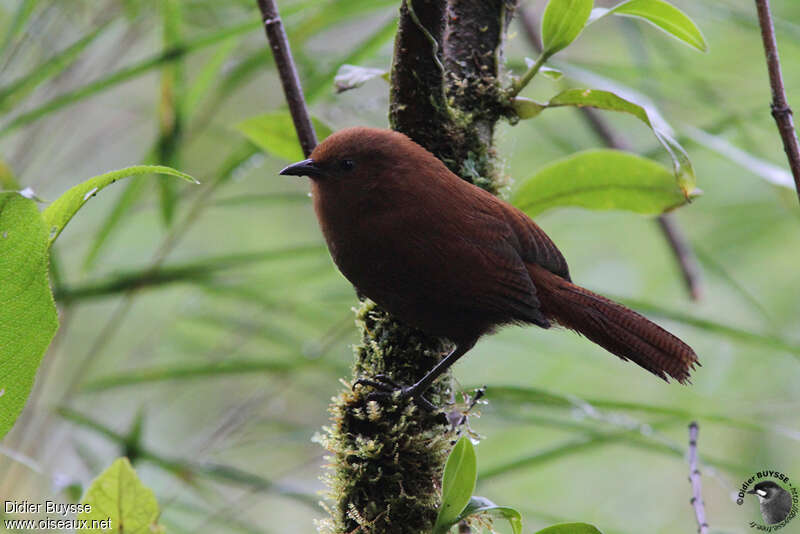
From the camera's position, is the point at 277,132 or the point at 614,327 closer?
the point at 614,327

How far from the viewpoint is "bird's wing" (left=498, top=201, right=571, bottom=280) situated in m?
1.97

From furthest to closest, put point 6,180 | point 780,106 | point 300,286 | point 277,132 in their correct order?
point 300,286, point 6,180, point 277,132, point 780,106

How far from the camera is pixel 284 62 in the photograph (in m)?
1.88

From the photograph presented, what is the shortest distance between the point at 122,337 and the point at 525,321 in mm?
3151

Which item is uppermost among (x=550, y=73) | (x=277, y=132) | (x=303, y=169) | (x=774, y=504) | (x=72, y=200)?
(x=550, y=73)

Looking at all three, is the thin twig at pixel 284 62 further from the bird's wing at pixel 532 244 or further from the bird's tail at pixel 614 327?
the bird's tail at pixel 614 327

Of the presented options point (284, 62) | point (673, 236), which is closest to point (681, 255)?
A: point (673, 236)

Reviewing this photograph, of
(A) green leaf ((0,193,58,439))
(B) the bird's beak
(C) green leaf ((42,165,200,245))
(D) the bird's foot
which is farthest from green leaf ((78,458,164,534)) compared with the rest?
(B) the bird's beak

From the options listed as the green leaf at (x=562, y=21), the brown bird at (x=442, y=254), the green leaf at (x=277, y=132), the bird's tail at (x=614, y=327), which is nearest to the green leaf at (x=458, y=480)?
the brown bird at (x=442, y=254)

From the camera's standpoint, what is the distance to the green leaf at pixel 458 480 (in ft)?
4.24

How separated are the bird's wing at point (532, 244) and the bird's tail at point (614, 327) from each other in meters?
0.03

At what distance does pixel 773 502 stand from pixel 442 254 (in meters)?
0.94

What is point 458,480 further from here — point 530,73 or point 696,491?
point 530,73

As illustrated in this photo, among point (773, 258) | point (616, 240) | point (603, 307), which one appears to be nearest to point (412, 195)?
point (603, 307)
